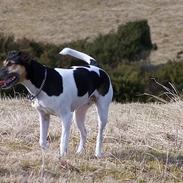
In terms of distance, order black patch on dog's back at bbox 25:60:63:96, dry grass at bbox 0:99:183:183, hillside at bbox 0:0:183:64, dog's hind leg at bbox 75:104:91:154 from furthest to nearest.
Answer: hillside at bbox 0:0:183:64 → dog's hind leg at bbox 75:104:91:154 → black patch on dog's back at bbox 25:60:63:96 → dry grass at bbox 0:99:183:183

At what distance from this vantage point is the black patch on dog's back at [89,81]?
729cm

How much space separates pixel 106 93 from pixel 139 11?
1432 inches

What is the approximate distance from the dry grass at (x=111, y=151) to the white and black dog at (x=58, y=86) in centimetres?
31

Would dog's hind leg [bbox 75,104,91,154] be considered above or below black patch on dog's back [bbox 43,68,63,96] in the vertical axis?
below

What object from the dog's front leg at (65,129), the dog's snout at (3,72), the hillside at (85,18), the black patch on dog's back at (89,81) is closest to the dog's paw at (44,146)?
the dog's front leg at (65,129)

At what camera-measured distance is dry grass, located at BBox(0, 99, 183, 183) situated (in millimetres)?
6434

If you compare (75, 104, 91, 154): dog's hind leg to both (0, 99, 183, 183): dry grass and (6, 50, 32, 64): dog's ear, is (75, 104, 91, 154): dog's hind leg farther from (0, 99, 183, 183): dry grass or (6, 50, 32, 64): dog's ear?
(6, 50, 32, 64): dog's ear

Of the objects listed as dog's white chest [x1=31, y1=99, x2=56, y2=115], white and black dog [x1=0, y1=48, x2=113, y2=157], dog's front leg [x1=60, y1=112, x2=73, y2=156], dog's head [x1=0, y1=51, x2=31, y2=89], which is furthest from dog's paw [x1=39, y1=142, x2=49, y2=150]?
dog's head [x1=0, y1=51, x2=31, y2=89]

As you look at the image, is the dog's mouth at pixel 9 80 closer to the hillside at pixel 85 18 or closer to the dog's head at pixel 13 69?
the dog's head at pixel 13 69

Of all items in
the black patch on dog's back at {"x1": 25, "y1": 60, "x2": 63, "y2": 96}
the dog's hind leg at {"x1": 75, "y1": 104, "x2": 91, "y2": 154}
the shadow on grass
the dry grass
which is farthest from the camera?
the dog's hind leg at {"x1": 75, "y1": 104, "x2": 91, "y2": 154}

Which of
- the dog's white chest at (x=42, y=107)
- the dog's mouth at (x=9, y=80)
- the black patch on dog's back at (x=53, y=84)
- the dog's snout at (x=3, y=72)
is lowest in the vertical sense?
the dog's white chest at (x=42, y=107)

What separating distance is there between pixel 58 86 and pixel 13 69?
50 centimetres

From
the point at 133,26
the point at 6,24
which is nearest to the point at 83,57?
the point at 133,26

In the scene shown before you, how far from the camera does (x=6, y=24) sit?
39406mm
